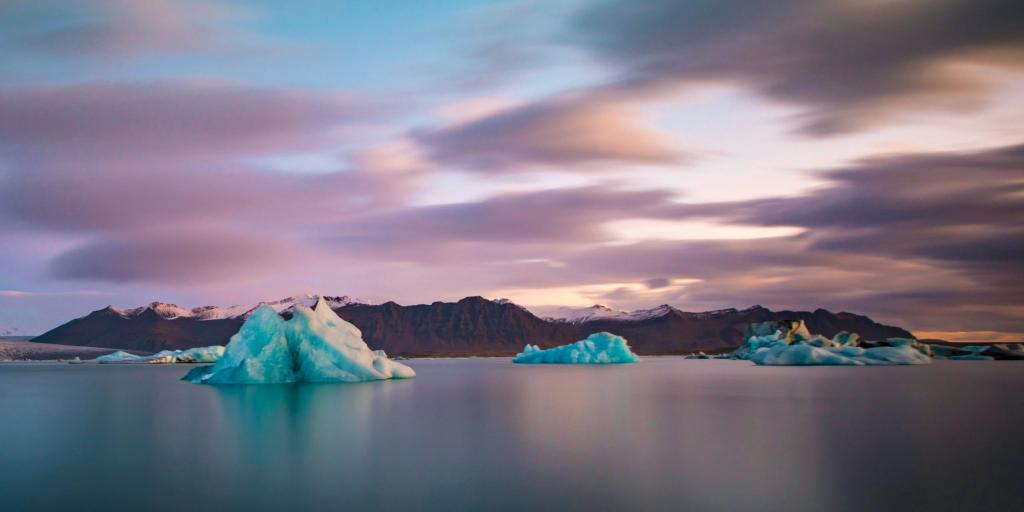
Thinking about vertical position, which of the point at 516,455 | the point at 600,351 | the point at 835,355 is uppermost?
the point at 600,351

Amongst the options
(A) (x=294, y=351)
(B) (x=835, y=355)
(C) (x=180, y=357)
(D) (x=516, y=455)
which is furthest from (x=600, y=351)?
(D) (x=516, y=455)

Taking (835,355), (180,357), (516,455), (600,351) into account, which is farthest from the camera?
(180,357)

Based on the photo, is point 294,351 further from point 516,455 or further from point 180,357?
point 180,357

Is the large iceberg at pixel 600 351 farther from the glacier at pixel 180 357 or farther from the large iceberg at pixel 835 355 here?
the glacier at pixel 180 357

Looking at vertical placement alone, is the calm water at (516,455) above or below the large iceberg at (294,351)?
below

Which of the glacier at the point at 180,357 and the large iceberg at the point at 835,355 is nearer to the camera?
the large iceberg at the point at 835,355

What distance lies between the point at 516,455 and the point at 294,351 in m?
24.3

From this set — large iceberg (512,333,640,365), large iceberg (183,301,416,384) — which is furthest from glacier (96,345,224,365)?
large iceberg (183,301,416,384)

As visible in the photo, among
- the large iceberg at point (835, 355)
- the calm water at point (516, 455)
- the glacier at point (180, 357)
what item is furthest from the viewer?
the glacier at point (180, 357)

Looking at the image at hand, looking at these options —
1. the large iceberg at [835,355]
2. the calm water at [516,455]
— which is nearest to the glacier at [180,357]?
the large iceberg at [835,355]

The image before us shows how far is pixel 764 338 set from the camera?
266ft

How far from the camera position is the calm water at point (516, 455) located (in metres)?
8.95

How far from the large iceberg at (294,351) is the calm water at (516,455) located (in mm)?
9287

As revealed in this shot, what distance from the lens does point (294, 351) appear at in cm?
3428
